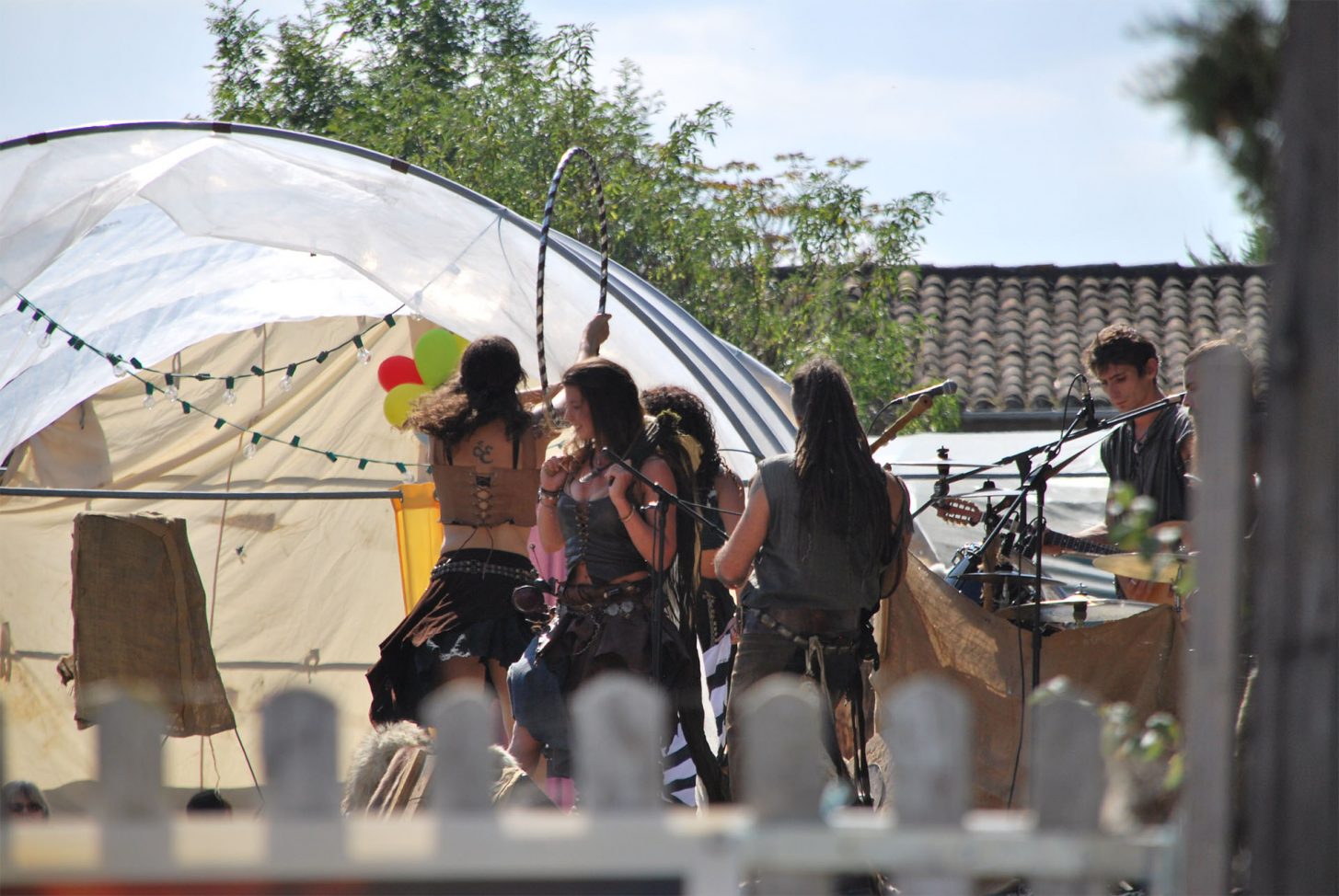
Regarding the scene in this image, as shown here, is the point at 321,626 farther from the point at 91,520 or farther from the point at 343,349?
the point at 91,520

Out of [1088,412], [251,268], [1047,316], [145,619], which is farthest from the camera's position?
→ [1047,316]

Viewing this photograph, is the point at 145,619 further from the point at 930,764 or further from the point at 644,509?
the point at 930,764

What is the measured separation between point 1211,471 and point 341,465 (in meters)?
7.20

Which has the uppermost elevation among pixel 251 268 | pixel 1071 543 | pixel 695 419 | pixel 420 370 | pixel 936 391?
pixel 251 268

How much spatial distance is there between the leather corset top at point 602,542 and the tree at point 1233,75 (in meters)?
2.99

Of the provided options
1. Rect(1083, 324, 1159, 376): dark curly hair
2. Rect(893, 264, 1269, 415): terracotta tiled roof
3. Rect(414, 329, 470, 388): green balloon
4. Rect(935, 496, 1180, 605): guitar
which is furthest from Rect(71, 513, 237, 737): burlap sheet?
Rect(893, 264, 1269, 415): terracotta tiled roof

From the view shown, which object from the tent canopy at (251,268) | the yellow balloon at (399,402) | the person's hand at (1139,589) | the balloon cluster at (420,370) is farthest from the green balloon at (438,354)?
the person's hand at (1139,589)

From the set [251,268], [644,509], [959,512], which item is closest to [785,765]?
[644,509]

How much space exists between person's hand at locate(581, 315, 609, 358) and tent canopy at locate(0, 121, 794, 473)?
1.40 ft

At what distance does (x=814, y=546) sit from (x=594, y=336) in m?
1.79

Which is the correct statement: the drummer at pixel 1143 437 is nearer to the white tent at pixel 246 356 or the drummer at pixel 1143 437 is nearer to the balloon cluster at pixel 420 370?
the white tent at pixel 246 356

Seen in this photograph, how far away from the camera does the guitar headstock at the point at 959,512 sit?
19.2 ft

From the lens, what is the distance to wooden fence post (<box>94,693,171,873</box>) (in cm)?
165

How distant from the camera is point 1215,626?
71.7 inches
